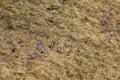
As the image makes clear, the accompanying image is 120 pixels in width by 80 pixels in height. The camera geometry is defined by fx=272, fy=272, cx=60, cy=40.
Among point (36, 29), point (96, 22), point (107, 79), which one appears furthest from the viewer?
point (96, 22)

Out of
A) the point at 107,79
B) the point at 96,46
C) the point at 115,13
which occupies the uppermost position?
the point at 115,13

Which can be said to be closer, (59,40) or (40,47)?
(40,47)

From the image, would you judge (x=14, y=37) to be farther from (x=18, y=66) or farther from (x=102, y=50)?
(x=102, y=50)

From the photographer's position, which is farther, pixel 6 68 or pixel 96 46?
pixel 96 46

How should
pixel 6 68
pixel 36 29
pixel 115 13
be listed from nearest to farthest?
pixel 6 68, pixel 36 29, pixel 115 13

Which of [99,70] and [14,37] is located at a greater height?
[14,37]

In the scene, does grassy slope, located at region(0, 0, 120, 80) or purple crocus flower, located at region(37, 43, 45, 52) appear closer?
grassy slope, located at region(0, 0, 120, 80)

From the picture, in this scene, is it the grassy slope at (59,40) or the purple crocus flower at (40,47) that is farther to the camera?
the purple crocus flower at (40,47)

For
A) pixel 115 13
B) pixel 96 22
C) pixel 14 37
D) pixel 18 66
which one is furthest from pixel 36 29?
pixel 115 13
